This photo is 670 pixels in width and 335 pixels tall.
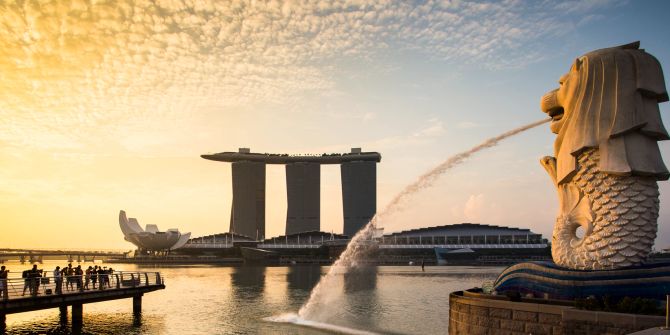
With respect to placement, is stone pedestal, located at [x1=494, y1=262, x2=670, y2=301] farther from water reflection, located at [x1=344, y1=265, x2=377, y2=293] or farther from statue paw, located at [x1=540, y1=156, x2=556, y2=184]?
water reflection, located at [x1=344, y1=265, x2=377, y2=293]

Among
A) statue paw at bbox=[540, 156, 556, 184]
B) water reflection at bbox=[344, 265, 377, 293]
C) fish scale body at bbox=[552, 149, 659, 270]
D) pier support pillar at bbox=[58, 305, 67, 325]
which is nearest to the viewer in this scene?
fish scale body at bbox=[552, 149, 659, 270]

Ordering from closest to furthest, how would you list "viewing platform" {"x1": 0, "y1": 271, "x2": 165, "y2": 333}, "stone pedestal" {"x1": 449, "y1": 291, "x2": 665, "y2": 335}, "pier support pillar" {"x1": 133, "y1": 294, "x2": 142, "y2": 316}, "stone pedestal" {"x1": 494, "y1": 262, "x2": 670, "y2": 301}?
1. "stone pedestal" {"x1": 449, "y1": 291, "x2": 665, "y2": 335}
2. "stone pedestal" {"x1": 494, "y1": 262, "x2": 670, "y2": 301}
3. "viewing platform" {"x1": 0, "y1": 271, "x2": 165, "y2": 333}
4. "pier support pillar" {"x1": 133, "y1": 294, "x2": 142, "y2": 316}

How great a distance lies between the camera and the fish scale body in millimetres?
22047

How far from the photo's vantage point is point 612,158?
22.6 metres

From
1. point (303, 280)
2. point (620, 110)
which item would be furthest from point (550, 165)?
point (303, 280)

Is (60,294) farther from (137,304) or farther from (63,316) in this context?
(137,304)

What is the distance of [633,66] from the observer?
23.0 m

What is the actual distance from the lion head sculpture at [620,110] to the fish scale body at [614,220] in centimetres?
51

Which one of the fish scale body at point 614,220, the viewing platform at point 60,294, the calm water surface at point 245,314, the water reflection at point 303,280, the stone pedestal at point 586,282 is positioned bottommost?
the water reflection at point 303,280

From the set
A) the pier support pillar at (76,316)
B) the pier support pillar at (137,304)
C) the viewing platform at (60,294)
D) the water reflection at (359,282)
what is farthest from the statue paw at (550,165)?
the water reflection at (359,282)

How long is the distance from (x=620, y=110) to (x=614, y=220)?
4327mm

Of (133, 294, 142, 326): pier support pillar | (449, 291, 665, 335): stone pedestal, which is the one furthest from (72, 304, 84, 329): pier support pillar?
(449, 291, 665, 335): stone pedestal

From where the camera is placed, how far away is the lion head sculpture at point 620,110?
74.1ft

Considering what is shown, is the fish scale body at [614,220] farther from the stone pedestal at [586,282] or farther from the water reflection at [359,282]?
the water reflection at [359,282]
